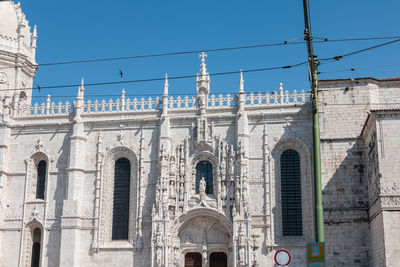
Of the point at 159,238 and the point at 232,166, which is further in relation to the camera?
the point at 232,166

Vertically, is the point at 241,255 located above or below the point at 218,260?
above

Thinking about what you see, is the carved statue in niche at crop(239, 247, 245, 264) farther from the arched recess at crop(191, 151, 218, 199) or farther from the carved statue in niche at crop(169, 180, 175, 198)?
the carved statue in niche at crop(169, 180, 175, 198)

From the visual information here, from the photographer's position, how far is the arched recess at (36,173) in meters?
33.0

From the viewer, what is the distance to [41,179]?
110 feet

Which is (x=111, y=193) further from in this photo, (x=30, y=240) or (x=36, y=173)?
(x=30, y=240)

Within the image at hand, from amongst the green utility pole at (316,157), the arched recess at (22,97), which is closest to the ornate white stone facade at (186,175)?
the arched recess at (22,97)

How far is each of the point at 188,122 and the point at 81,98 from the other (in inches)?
256

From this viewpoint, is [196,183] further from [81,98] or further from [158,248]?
[81,98]

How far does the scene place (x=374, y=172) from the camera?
26359mm

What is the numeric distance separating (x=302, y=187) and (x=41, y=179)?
49.4ft

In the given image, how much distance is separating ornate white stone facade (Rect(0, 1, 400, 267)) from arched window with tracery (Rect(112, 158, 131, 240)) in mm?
347

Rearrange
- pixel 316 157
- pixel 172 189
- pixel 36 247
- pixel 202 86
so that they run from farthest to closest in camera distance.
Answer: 1. pixel 36 247
2. pixel 202 86
3. pixel 172 189
4. pixel 316 157

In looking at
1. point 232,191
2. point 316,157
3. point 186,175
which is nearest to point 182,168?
point 186,175

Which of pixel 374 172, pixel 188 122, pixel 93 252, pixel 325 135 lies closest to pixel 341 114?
pixel 325 135
